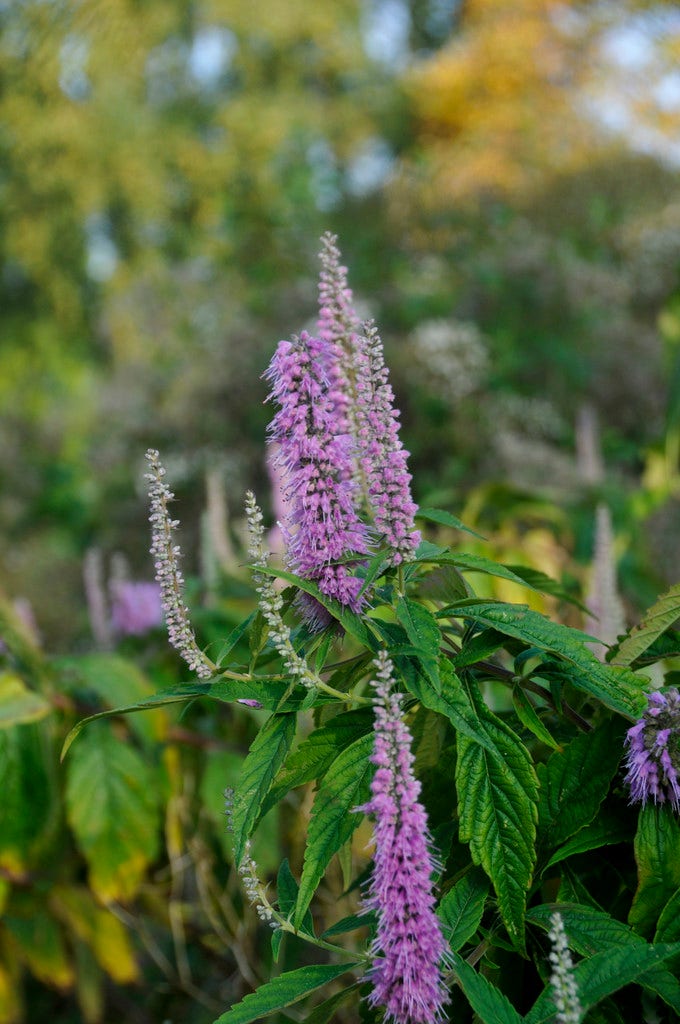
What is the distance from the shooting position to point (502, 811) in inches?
41.1

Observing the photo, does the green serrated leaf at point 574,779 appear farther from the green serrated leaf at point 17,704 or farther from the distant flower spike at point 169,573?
the green serrated leaf at point 17,704

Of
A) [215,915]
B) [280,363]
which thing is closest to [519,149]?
[215,915]

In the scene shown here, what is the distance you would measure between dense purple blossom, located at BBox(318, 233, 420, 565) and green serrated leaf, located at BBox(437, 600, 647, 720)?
10 centimetres

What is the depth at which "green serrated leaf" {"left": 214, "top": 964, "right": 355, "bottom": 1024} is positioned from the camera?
100cm

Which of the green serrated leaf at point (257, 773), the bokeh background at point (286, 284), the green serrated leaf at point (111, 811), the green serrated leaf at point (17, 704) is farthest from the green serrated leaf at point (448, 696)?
the green serrated leaf at point (111, 811)

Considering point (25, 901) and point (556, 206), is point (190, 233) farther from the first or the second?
point (25, 901)

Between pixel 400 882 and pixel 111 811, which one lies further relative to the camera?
pixel 111 811

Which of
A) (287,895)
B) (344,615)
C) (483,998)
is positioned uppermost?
(344,615)

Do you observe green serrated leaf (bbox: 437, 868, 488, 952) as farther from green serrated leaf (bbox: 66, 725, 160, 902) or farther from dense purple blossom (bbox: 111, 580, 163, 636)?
dense purple blossom (bbox: 111, 580, 163, 636)

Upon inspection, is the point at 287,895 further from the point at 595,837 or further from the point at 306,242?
the point at 306,242

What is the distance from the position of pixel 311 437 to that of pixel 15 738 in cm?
149

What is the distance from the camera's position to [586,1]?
769 inches

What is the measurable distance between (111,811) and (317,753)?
4.51ft

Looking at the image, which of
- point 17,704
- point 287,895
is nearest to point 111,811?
point 17,704
